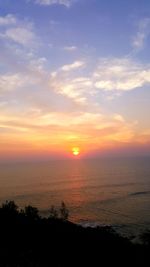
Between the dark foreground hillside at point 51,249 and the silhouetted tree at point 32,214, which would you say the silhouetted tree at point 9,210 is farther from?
the dark foreground hillside at point 51,249

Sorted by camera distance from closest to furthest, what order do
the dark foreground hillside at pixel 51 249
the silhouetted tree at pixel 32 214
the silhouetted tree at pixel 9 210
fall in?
the dark foreground hillside at pixel 51 249
the silhouetted tree at pixel 9 210
the silhouetted tree at pixel 32 214

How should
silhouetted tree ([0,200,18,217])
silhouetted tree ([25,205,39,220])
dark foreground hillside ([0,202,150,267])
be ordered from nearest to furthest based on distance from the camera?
1. dark foreground hillside ([0,202,150,267])
2. silhouetted tree ([0,200,18,217])
3. silhouetted tree ([25,205,39,220])

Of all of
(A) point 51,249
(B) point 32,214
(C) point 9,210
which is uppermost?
(C) point 9,210

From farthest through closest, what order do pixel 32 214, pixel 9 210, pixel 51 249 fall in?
pixel 32 214, pixel 9 210, pixel 51 249

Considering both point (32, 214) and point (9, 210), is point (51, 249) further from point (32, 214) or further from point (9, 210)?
point (32, 214)

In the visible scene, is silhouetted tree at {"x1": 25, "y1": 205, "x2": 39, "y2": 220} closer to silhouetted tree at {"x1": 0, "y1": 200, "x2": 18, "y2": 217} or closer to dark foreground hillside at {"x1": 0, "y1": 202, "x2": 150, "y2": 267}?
silhouetted tree at {"x1": 0, "y1": 200, "x2": 18, "y2": 217}

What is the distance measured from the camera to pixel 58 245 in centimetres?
3006

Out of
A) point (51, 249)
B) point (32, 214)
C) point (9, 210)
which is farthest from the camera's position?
point (32, 214)

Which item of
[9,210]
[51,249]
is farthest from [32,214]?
[51,249]

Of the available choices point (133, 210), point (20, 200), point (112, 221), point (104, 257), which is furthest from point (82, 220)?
point (104, 257)

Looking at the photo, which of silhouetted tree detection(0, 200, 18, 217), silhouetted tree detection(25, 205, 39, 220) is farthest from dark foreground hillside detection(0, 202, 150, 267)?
silhouetted tree detection(25, 205, 39, 220)

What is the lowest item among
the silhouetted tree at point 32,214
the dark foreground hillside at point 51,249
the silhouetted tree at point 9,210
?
the dark foreground hillside at point 51,249

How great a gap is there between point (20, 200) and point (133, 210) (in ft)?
143

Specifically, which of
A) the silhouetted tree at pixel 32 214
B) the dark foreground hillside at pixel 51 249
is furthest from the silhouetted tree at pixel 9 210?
the dark foreground hillside at pixel 51 249
